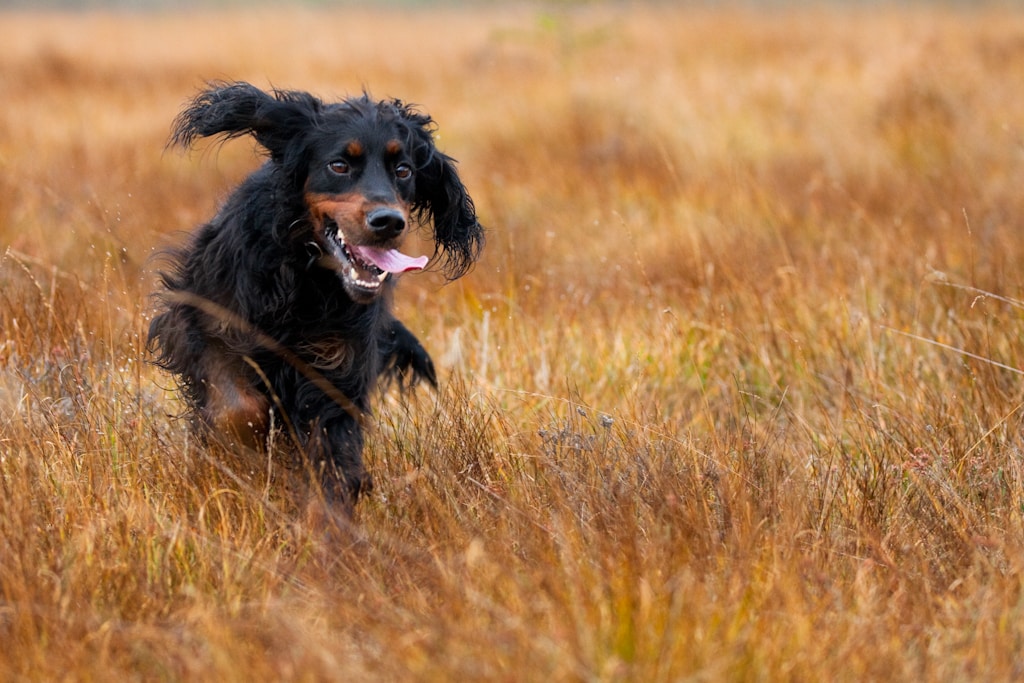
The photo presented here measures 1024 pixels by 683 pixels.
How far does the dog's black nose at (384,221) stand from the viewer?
9.91ft

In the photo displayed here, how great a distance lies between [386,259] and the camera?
121 inches

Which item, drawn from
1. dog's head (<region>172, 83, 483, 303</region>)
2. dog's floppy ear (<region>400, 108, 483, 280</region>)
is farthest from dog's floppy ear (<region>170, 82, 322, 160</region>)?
dog's floppy ear (<region>400, 108, 483, 280</region>)

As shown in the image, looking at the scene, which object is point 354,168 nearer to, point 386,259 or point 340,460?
point 386,259

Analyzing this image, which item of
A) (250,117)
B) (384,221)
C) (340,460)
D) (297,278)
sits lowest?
(340,460)

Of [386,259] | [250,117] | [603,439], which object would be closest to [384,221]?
[386,259]

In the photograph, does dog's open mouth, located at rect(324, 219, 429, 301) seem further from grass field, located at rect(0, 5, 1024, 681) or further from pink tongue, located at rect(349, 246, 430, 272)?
grass field, located at rect(0, 5, 1024, 681)

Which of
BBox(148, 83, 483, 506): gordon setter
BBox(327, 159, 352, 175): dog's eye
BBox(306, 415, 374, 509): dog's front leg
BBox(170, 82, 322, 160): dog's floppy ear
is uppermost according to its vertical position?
BBox(170, 82, 322, 160): dog's floppy ear

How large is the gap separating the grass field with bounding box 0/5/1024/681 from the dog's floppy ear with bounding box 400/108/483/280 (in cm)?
47

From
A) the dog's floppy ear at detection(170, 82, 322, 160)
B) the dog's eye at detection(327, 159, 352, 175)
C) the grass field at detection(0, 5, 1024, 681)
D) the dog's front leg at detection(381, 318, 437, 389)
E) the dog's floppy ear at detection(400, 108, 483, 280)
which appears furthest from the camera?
the dog's front leg at detection(381, 318, 437, 389)

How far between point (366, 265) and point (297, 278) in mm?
217

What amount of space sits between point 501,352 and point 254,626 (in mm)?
2042

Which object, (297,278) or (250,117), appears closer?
(297,278)

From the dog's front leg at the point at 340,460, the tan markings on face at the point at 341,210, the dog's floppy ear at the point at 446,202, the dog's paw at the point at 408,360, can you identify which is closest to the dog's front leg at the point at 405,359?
the dog's paw at the point at 408,360

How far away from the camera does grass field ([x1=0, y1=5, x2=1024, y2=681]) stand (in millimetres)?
2207
